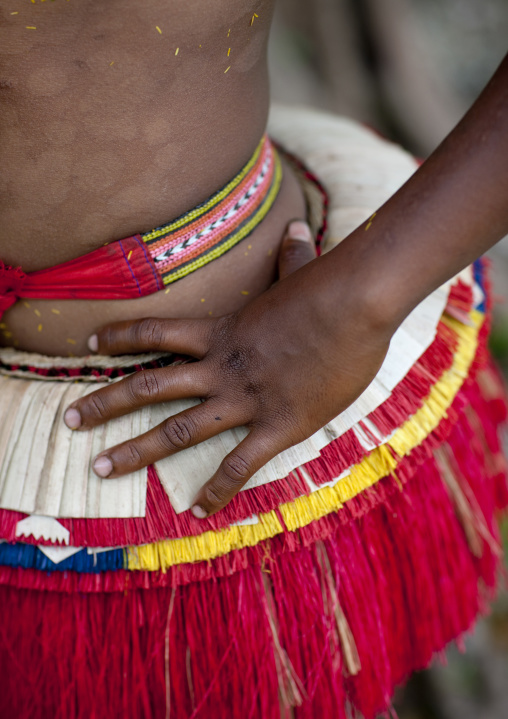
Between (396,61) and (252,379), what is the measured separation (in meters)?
2.08

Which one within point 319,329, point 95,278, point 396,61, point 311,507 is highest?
point 396,61

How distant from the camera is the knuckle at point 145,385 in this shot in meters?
0.60

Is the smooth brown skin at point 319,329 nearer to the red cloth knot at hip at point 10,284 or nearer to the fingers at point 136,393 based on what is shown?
the fingers at point 136,393

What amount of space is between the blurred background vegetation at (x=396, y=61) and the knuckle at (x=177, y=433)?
162cm

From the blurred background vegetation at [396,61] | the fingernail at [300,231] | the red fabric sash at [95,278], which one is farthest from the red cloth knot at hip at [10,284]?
the blurred background vegetation at [396,61]

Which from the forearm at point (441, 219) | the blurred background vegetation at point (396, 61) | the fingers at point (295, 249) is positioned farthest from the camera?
the blurred background vegetation at point (396, 61)

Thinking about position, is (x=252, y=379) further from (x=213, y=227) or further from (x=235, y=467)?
(x=213, y=227)

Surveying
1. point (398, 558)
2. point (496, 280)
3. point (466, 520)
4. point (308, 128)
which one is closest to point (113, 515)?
point (398, 558)

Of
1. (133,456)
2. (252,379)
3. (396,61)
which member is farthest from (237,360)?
(396,61)

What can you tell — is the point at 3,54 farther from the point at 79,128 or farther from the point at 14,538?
the point at 14,538

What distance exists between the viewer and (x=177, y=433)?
59cm

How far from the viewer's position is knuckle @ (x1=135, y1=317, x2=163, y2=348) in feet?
2.04

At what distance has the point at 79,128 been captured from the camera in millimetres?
565

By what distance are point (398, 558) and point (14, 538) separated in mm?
450
